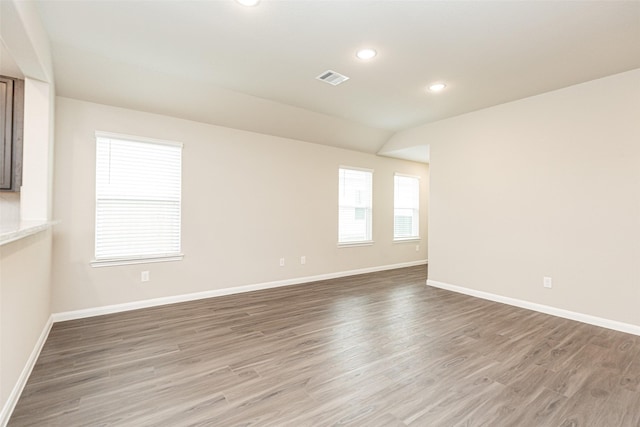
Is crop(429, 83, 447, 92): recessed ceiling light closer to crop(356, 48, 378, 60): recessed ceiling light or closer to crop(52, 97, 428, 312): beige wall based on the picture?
crop(356, 48, 378, 60): recessed ceiling light

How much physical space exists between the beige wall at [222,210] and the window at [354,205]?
17 centimetres

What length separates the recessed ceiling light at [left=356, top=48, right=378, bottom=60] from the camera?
2.81m

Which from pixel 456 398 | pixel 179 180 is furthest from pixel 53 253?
pixel 456 398

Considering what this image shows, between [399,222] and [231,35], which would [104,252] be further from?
[399,222]

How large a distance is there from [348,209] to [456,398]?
413cm

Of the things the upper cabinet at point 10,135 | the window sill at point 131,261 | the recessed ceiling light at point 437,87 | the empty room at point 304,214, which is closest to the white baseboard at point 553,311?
the empty room at point 304,214

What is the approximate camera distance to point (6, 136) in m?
2.89

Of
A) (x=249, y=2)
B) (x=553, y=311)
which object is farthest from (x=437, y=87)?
(x=553, y=311)

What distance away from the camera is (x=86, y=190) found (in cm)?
344

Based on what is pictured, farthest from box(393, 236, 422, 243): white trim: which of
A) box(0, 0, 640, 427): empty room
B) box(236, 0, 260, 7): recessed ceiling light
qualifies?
box(236, 0, 260, 7): recessed ceiling light

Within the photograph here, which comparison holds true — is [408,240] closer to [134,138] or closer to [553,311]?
[553,311]

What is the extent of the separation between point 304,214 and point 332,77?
96.6 inches

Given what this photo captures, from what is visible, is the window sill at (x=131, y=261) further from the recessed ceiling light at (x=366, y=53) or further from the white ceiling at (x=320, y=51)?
the recessed ceiling light at (x=366, y=53)

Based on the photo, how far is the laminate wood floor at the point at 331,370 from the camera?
180 centimetres
